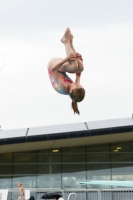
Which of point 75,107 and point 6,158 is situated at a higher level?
point 6,158

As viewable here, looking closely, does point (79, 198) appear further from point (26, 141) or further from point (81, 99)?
point (81, 99)

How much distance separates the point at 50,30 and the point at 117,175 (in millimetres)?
16106

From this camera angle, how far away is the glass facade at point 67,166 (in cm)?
2212

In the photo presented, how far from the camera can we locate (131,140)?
75.3ft

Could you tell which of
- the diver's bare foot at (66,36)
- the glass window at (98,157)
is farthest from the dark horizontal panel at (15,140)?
the diver's bare foot at (66,36)

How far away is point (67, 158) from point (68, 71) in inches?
682

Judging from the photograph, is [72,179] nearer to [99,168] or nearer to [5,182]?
[99,168]

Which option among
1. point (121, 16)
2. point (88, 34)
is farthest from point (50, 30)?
point (121, 16)

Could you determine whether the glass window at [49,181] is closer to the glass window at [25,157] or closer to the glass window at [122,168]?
the glass window at [25,157]

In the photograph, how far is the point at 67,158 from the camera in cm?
2275

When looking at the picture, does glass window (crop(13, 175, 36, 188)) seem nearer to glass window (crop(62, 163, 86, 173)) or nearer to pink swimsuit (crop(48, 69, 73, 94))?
glass window (crop(62, 163, 86, 173))

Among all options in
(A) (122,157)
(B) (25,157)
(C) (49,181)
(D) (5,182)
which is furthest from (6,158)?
(A) (122,157)

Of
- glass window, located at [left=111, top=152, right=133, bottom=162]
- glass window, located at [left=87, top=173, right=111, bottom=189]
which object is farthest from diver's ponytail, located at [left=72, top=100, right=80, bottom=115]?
glass window, located at [left=111, top=152, right=133, bottom=162]

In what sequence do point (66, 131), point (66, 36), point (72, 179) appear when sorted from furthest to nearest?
point (72, 179)
point (66, 131)
point (66, 36)
